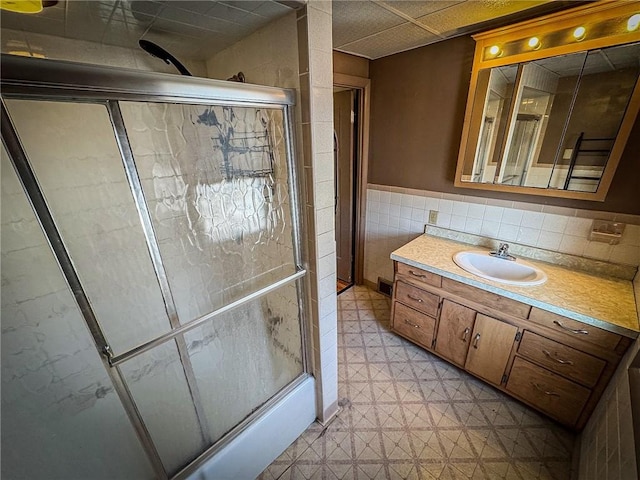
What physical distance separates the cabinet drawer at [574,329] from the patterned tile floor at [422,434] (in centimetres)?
62

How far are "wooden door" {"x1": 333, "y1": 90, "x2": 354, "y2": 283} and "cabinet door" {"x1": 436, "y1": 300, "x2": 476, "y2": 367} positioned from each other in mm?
1220

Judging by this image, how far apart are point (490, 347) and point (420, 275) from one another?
57 centimetres

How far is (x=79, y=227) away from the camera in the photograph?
838 millimetres

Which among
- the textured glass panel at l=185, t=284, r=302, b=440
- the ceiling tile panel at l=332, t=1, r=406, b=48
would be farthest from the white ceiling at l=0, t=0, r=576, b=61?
the textured glass panel at l=185, t=284, r=302, b=440

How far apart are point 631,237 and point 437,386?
1.37 meters

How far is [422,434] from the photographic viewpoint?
1.48 m

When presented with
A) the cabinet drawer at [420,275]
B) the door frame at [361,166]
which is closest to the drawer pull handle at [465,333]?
the cabinet drawer at [420,275]

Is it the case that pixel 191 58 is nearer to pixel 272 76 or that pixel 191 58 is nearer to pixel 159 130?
Result: pixel 272 76

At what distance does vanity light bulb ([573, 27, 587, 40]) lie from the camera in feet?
4.39

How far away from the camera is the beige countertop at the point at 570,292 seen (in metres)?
1.20

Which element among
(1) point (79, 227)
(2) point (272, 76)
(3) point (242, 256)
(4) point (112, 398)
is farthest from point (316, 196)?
(4) point (112, 398)

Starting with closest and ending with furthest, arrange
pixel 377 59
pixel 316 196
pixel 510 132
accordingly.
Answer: pixel 316 196, pixel 510 132, pixel 377 59

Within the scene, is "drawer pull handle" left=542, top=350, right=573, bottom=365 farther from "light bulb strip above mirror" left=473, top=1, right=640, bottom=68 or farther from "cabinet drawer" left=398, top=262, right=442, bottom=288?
"light bulb strip above mirror" left=473, top=1, right=640, bottom=68

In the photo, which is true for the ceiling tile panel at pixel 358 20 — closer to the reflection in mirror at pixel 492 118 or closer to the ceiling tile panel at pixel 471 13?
the ceiling tile panel at pixel 471 13
